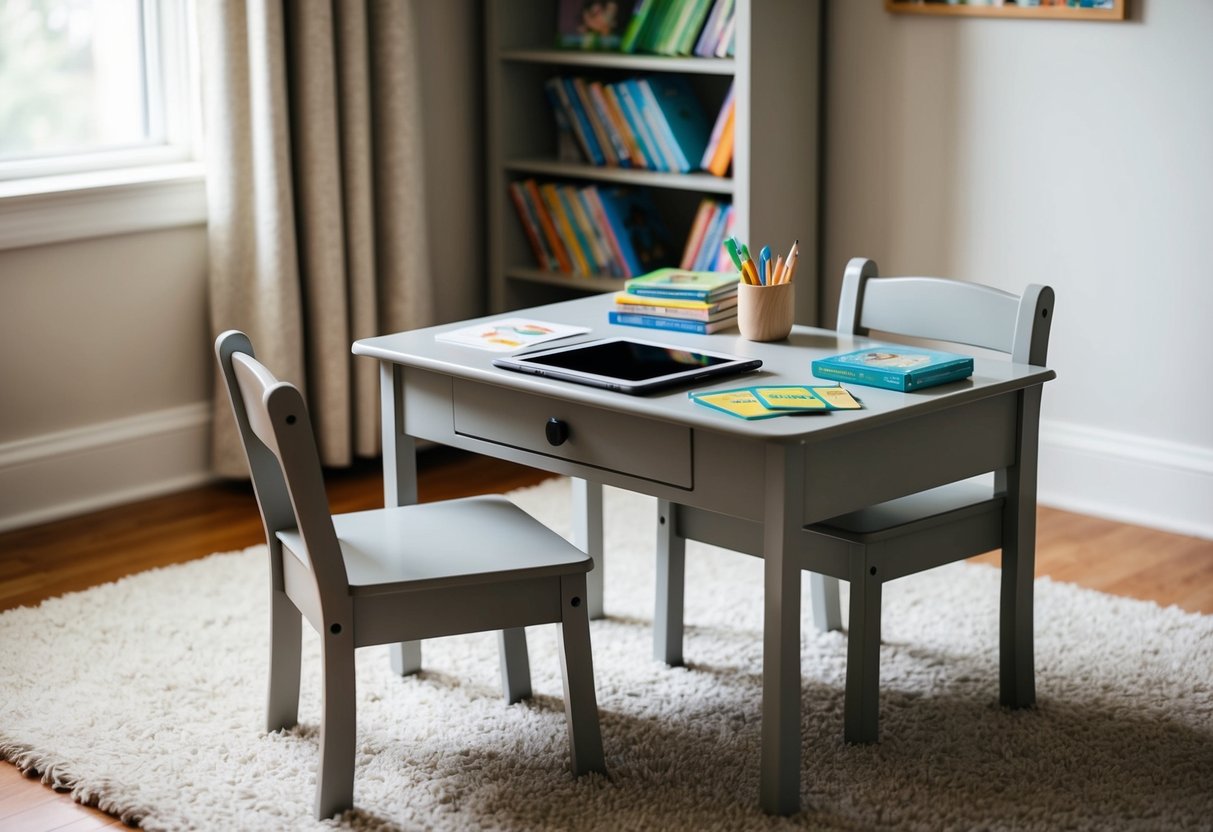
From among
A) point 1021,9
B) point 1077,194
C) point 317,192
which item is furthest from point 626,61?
point 1077,194

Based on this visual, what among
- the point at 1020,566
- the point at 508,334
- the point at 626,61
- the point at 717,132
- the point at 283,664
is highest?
the point at 626,61

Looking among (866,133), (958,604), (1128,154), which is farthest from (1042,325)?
(866,133)

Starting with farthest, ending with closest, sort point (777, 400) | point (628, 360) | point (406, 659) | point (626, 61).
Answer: point (626, 61)
point (406, 659)
point (628, 360)
point (777, 400)

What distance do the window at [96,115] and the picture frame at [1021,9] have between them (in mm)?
1770

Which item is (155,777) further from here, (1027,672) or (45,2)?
(45,2)

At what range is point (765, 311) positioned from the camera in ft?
8.02

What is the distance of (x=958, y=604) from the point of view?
9.86 ft

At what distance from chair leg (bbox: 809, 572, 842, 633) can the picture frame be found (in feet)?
4.71

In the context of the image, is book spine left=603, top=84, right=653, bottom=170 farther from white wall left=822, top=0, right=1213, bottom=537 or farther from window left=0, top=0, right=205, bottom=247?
window left=0, top=0, right=205, bottom=247

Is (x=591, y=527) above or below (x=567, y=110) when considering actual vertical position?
below

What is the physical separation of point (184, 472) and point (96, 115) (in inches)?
36.2

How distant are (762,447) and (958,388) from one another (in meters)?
0.36

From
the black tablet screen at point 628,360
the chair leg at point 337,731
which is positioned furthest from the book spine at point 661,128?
Answer: the chair leg at point 337,731

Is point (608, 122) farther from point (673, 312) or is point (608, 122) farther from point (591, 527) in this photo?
point (673, 312)
